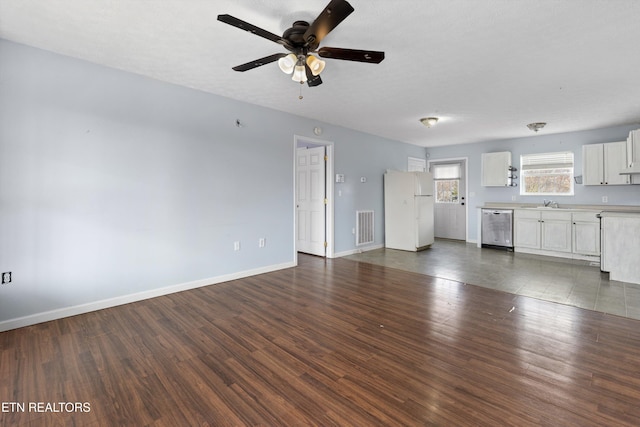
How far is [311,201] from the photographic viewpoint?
582 centimetres

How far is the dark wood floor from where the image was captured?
165 cm

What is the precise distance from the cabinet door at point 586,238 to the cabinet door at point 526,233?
58 cm

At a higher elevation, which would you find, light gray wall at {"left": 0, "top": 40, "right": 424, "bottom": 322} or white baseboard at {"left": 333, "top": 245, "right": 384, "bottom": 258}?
light gray wall at {"left": 0, "top": 40, "right": 424, "bottom": 322}

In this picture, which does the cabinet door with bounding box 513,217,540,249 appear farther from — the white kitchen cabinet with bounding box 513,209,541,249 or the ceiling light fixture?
the ceiling light fixture

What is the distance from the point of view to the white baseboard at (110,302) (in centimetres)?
271

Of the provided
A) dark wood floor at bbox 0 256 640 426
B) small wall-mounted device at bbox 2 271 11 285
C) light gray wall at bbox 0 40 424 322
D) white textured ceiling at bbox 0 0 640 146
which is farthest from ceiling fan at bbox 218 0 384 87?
small wall-mounted device at bbox 2 271 11 285

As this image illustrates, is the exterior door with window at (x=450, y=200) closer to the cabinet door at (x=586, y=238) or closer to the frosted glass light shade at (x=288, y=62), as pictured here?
the cabinet door at (x=586, y=238)

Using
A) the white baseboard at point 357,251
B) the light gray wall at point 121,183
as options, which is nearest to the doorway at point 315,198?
the white baseboard at point 357,251

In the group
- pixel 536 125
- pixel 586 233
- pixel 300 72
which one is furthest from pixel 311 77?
pixel 586 233

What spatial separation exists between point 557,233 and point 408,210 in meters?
2.78

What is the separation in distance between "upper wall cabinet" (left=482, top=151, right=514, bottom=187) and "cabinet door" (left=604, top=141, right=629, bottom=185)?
1.56 meters

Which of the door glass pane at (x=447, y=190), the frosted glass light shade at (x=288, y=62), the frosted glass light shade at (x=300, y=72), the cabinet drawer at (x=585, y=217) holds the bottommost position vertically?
the cabinet drawer at (x=585, y=217)

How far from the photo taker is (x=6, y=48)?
8.58 feet

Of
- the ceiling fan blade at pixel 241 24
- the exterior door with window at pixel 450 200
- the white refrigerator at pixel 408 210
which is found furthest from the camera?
the exterior door with window at pixel 450 200
